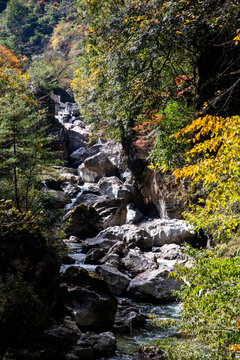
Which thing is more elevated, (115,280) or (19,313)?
(19,313)

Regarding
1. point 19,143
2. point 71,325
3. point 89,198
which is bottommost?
point 89,198

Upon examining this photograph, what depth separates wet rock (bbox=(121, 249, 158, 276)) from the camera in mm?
12531

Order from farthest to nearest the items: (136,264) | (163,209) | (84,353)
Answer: (163,209) → (136,264) → (84,353)

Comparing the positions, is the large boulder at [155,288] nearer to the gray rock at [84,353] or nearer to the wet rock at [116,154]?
the gray rock at [84,353]

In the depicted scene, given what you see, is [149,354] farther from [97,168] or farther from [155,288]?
[97,168]

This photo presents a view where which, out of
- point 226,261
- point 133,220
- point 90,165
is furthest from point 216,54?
point 90,165

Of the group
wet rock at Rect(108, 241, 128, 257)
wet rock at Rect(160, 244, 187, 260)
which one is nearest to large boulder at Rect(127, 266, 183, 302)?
wet rock at Rect(108, 241, 128, 257)

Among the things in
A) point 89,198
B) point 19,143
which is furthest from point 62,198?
point 19,143

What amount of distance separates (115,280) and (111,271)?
14.1 inches

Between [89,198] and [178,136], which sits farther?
[89,198]

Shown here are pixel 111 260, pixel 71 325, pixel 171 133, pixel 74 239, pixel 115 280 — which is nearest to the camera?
pixel 71 325

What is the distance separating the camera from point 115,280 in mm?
11062

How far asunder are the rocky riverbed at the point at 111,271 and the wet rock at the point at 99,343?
0.02 m

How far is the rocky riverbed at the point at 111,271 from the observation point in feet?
23.6
